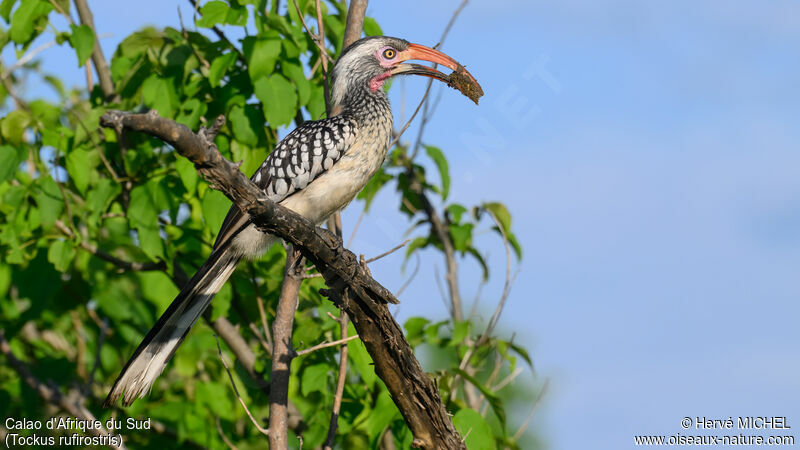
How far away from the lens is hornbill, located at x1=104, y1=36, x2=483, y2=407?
13.8ft

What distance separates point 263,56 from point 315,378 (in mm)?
1951

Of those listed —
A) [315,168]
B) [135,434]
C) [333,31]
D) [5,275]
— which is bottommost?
[135,434]

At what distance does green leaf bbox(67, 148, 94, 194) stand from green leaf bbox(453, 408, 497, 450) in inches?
112

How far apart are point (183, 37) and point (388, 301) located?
2590mm

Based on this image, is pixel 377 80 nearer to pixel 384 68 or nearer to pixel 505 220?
pixel 384 68

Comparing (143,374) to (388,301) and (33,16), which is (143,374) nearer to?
(388,301)

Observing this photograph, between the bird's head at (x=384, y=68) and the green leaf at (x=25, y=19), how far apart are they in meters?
1.93

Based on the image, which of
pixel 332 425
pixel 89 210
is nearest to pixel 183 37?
pixel 89 210

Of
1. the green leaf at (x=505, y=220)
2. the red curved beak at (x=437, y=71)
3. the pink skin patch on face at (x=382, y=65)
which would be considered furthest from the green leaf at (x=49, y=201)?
the green leaf at (x=505, y=220)

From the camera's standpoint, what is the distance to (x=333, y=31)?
204 inches

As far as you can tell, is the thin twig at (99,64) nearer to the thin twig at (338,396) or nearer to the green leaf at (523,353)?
the thin twig at (338,396)

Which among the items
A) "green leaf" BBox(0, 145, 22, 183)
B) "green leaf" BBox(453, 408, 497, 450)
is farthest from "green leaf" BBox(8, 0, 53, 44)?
"green leaf" BBox(453, 408, 497, 450)

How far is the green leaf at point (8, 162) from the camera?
4938 millimetres

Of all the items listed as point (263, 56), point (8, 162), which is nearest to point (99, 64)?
point (8, 162)
